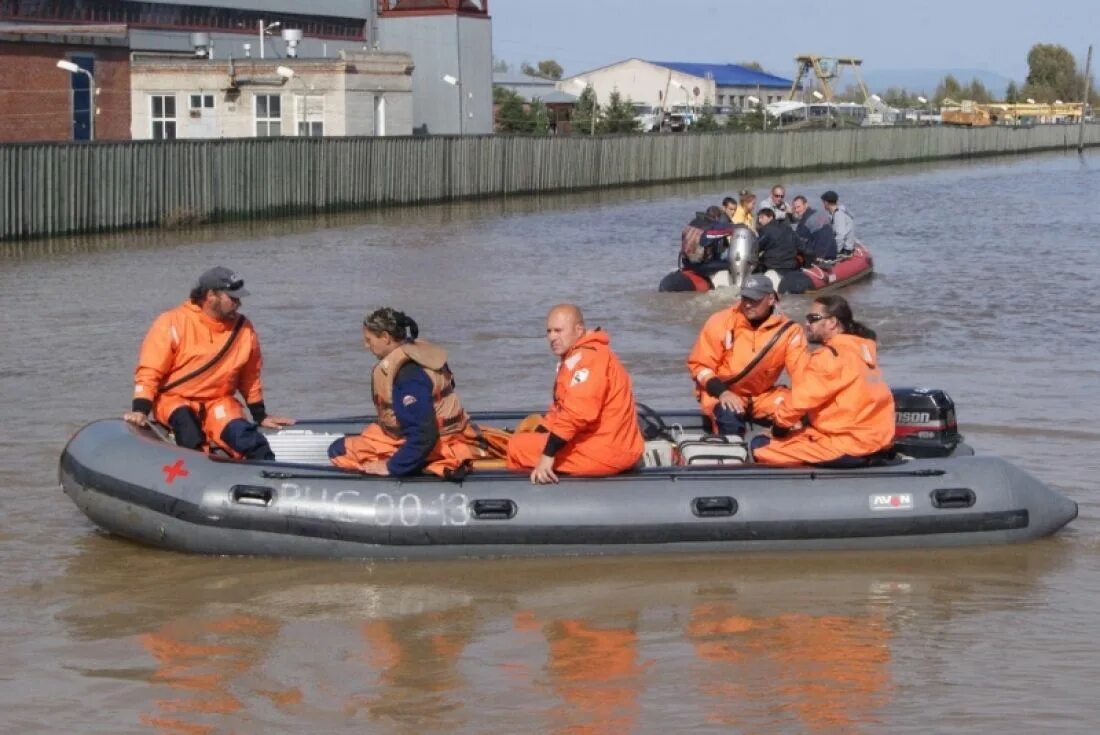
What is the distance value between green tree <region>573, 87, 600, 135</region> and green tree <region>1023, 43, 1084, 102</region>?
2583 inches

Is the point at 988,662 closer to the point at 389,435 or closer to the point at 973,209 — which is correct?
the point at 389,435

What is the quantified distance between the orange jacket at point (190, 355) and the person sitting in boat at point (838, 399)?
289 cm

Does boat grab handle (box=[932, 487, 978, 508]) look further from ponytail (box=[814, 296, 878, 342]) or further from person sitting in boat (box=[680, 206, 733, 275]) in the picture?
person sitting in boat (box=[680, 206, 733, 275])

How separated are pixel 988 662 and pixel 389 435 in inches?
127

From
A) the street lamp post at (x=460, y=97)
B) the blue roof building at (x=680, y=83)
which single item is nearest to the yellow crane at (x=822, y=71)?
the blue roof building at (x=680, y=83)

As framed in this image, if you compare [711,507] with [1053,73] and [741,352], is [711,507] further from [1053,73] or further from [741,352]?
[1053,73]

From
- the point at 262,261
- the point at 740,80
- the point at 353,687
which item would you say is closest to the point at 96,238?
the point at 262,261

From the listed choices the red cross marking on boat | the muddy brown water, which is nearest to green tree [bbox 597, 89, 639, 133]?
the muddy brown water

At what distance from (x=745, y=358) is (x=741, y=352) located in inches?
1.8

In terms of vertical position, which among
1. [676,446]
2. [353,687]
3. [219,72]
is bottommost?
[353,687]

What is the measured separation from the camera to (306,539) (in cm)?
848

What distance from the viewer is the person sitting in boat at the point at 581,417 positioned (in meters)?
8.05

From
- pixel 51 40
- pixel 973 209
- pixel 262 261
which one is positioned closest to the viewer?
pixel 262 261

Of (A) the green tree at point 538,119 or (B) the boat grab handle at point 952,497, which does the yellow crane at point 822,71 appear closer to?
(A) the green tree at point 538,119
